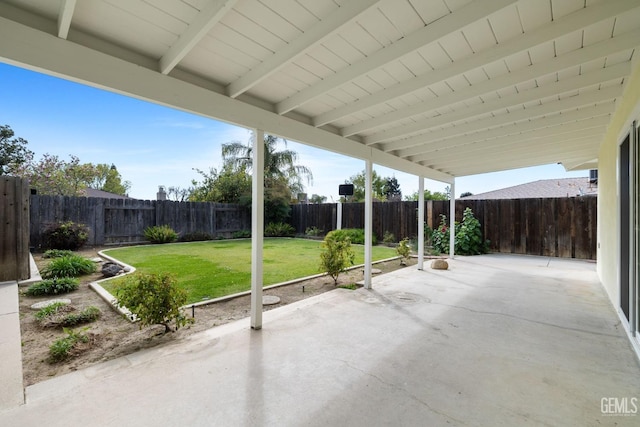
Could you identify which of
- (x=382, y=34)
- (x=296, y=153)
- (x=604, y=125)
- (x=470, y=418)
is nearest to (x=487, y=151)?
(x=604, y=125)

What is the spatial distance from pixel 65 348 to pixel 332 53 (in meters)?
3.55

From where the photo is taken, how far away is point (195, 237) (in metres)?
11.8

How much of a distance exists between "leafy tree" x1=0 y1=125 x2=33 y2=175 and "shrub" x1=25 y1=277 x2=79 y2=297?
50.6ft

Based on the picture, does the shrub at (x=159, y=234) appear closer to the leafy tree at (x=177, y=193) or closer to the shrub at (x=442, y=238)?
the shrub at (x=442, y=238)

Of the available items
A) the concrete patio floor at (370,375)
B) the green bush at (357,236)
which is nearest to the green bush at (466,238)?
the green bush at (357,236)

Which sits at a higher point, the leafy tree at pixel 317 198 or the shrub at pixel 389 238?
the leafy tree at pixel 317 198

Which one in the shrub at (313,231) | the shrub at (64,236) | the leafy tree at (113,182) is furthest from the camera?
the leafy tree at (113,182)

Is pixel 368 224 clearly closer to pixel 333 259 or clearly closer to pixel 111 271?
pixel 333 259

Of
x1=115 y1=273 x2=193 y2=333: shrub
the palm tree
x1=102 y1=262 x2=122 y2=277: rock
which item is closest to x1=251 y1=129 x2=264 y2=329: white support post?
x1=115 y1=273 x2=193 y2=333: shrub

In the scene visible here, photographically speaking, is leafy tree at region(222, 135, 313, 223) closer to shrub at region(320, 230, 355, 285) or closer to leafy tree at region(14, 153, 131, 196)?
leafy tree at region(14, 153, 131, 196)

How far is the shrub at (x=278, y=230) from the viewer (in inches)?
558

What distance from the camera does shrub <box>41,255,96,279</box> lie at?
5.13 metres

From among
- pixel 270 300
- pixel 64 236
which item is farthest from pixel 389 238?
pixel 64 236

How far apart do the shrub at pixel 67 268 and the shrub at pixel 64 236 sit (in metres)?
3.17
